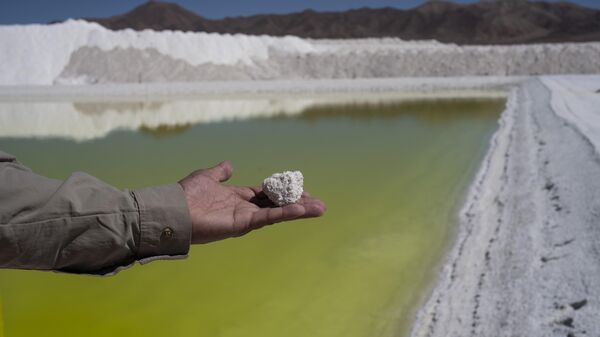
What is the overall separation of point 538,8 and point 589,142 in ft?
370

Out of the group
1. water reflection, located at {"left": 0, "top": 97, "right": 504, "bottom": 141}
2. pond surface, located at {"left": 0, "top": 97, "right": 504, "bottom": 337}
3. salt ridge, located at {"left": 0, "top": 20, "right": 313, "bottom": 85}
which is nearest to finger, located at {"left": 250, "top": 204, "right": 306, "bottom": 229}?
pond surface, located at {"left": 0, "top": 97, "right": 504, "bottom": 337}

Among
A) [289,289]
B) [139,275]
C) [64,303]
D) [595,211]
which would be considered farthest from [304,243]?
[595,211]

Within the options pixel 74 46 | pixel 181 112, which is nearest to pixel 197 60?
pixel 74 46

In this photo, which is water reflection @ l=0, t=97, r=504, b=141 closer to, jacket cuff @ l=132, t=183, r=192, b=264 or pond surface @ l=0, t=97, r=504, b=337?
pond surface @ l=0, t=97, r=504, b=337

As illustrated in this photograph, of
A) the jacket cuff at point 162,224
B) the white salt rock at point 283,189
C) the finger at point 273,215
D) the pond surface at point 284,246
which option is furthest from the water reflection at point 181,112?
the jacket cuff at point 162,224

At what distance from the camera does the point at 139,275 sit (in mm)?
4312

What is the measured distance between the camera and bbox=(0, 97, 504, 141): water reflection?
1284 centimetres

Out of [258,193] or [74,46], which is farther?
[74,46]

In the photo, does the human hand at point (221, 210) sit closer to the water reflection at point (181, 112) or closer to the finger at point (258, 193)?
the finger at point (258, 193)

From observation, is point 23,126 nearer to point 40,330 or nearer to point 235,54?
point 40,330

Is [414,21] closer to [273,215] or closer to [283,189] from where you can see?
[283,189]

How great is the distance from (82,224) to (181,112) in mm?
15333

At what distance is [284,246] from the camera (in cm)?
480

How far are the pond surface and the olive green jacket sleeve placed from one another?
78.4 inches
